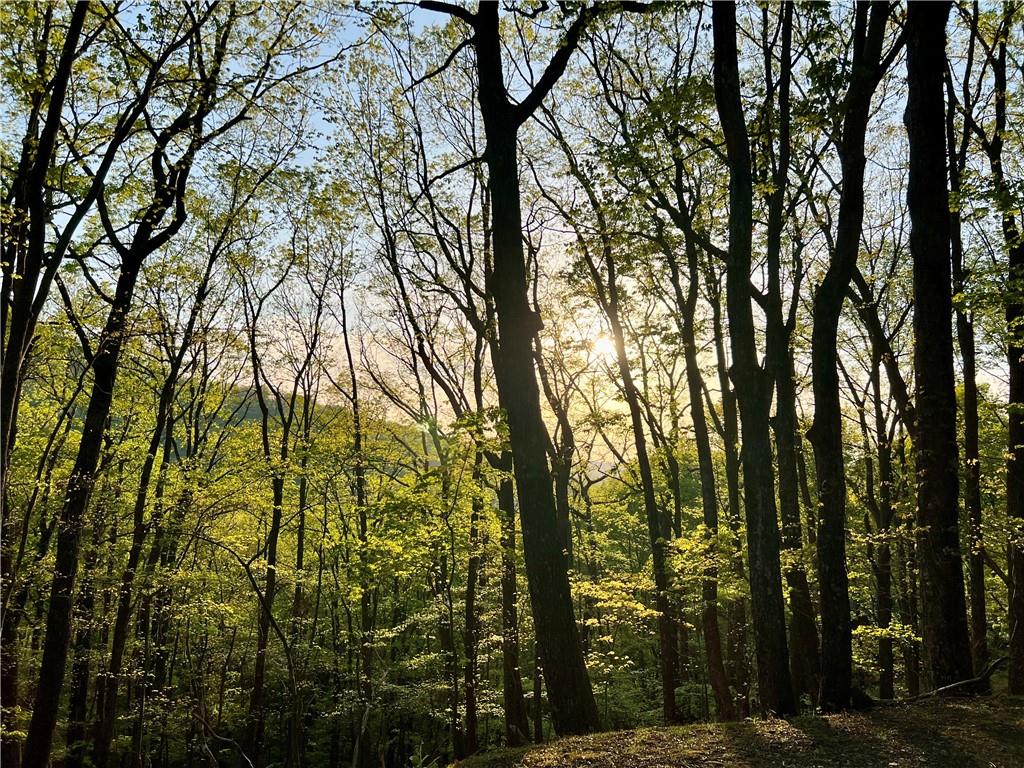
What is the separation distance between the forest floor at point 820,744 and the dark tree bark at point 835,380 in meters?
0.85

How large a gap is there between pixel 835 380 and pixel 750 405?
104 centimetres

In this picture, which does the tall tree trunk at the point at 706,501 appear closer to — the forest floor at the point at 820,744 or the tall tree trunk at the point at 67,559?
the forest floor at the point at 820,744

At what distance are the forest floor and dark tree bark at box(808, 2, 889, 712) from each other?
85 cm

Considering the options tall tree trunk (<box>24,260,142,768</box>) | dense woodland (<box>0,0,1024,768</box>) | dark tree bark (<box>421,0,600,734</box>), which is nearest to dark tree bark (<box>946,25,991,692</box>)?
dense woodland (<box>0,0,1024,768</box>)

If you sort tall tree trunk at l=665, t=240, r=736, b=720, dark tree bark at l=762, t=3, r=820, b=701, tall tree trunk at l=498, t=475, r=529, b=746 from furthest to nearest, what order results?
tall tree trunk at l=498, t=475, r=529, b=746, tall tree trunk at l=665, t=240, r=736, b=720, dark tree bark at l=762, t=3, r=820, b=701

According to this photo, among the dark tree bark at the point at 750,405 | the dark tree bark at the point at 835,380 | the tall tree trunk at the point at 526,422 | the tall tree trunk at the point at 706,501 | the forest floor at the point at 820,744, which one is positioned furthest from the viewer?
the tall tree trunk at the point at 706,501

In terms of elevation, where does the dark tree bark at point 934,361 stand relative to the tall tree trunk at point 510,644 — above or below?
above

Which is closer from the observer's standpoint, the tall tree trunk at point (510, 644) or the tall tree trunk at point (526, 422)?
the tall tree trunk at point (526, 422)

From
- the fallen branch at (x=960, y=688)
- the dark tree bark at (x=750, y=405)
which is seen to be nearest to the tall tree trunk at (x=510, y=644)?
the dark tree bark at (x=750, y=405)


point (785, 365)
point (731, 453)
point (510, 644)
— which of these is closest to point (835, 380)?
point (785, 365)

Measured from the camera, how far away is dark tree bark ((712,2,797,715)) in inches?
272

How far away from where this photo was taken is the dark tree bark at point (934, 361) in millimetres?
6605

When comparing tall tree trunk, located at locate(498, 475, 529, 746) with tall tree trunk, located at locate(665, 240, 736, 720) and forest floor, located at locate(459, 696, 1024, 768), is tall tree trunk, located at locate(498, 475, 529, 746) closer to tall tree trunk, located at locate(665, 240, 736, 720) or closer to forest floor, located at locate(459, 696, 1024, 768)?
tall tree trunk, located at locate(665, 240, 736, 720)

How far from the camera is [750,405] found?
24.2 ft
